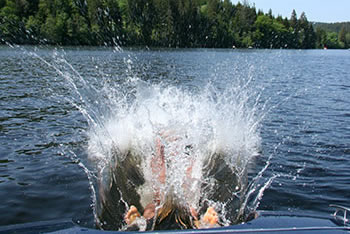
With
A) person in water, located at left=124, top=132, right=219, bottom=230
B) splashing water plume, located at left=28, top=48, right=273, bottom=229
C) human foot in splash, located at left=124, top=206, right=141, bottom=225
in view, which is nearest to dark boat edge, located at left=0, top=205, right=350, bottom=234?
person in water, located at left=124, top=132, right=219, bottom=230

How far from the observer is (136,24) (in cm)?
8844

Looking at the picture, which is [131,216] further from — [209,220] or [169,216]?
[209,220]

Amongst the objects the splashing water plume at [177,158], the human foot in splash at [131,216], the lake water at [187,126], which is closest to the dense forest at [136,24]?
the lake water at [187,126]

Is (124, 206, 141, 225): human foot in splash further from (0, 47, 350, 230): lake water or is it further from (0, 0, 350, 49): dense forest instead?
(0, 0, 350, 49): dense forest

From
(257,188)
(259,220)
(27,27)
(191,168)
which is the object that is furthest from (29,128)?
(27,27)

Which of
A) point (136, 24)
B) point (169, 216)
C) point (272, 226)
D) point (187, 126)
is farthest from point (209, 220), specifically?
point (136, 24)

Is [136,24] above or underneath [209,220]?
above

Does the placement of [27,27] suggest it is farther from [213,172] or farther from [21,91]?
[213,172]

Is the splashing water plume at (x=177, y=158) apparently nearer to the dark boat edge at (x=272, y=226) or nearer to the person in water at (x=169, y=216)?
the person in water at (x=169, y=216)

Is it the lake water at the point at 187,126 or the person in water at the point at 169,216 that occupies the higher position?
the person in water at the point at 169,216

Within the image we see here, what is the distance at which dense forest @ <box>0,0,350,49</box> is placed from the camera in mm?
75938

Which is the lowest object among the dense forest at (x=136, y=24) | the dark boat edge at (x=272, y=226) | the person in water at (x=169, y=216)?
the person in water at (x=169, y=216)

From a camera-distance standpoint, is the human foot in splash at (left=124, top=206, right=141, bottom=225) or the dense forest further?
the dense forest

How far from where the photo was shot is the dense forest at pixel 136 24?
75938mm
